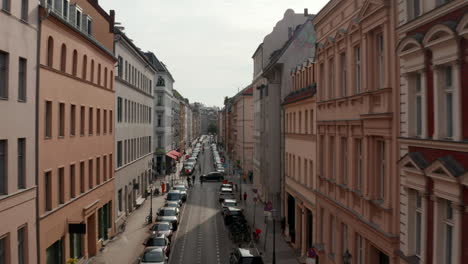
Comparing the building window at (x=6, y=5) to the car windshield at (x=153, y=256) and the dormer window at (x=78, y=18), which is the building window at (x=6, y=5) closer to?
the dormer window at (x=78, y=18)

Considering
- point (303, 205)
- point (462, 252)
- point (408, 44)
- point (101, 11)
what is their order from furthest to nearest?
point (101, 11)
point (303, 205)
point (408, 44)
point (462, 252)

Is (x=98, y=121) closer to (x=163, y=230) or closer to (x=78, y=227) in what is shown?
(x=163, y=230)

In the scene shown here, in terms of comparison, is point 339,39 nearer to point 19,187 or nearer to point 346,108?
point 346,108

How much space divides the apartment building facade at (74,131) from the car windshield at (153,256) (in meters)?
3.49

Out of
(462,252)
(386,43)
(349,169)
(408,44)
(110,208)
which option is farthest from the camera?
(110,208)

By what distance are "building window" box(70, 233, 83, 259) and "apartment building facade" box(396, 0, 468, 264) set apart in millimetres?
18434

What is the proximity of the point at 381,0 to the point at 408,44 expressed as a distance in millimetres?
2598

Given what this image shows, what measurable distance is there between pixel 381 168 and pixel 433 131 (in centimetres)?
417

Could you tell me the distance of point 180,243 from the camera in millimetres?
35031

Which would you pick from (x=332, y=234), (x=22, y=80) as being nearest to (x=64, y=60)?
(x=22, y=80)

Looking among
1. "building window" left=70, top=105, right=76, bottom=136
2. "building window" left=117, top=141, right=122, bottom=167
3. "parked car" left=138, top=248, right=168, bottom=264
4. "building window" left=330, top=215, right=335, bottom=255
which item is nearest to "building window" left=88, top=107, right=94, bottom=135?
"building window" left=70, top=105, right=76, bottom=136

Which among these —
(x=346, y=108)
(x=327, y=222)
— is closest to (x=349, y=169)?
(x=346, y=108)

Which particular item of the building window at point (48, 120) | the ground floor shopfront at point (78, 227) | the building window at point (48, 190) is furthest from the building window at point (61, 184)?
the building window at point (48, 120)

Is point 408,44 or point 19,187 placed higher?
point 408,44
